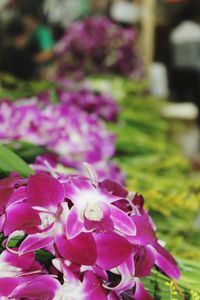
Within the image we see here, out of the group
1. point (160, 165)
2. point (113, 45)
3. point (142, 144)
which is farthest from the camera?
point (113, 45)

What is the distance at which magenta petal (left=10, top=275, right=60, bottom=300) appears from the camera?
453 millimetres

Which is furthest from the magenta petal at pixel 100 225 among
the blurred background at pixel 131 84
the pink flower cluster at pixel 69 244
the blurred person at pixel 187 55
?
the blurred person at pixel 187 55

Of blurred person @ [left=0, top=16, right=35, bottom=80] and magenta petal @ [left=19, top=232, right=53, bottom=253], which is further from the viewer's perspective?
blurred person @ [left=0, top=16, right=35, bottom=80]

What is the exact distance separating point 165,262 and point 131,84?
1605 mm

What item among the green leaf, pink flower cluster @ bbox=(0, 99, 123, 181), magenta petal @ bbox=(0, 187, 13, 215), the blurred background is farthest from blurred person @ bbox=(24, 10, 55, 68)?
magenta petal @ bbox=(0, 187, 13, 215)

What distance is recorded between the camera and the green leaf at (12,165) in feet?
2.09

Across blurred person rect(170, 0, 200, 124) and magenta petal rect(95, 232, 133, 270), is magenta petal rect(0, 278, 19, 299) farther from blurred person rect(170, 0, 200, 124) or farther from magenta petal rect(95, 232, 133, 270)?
blurred person rect(170, 0, 200, 124)

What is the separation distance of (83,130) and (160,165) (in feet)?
Answer: 1.21

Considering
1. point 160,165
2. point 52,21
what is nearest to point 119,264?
point 160,165

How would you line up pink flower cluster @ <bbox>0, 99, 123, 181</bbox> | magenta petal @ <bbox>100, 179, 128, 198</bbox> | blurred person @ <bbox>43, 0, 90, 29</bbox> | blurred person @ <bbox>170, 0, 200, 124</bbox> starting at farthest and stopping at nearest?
blurred person @ <bbox>43, 0, 90, 29</bbox> < blurred person @ <bbox>170, 0, 200, 124</bbox> < pink flower cluster @ <bbox>0, 99, 123, 181</bbox> < magenta petal @ <bbox>100, 179, 128, 198</bbox>

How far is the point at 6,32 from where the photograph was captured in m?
2.90

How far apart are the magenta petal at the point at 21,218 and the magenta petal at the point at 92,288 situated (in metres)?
0.06

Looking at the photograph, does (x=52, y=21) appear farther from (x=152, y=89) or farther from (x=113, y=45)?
(x=113, y=45)

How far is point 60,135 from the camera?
1059 mm
